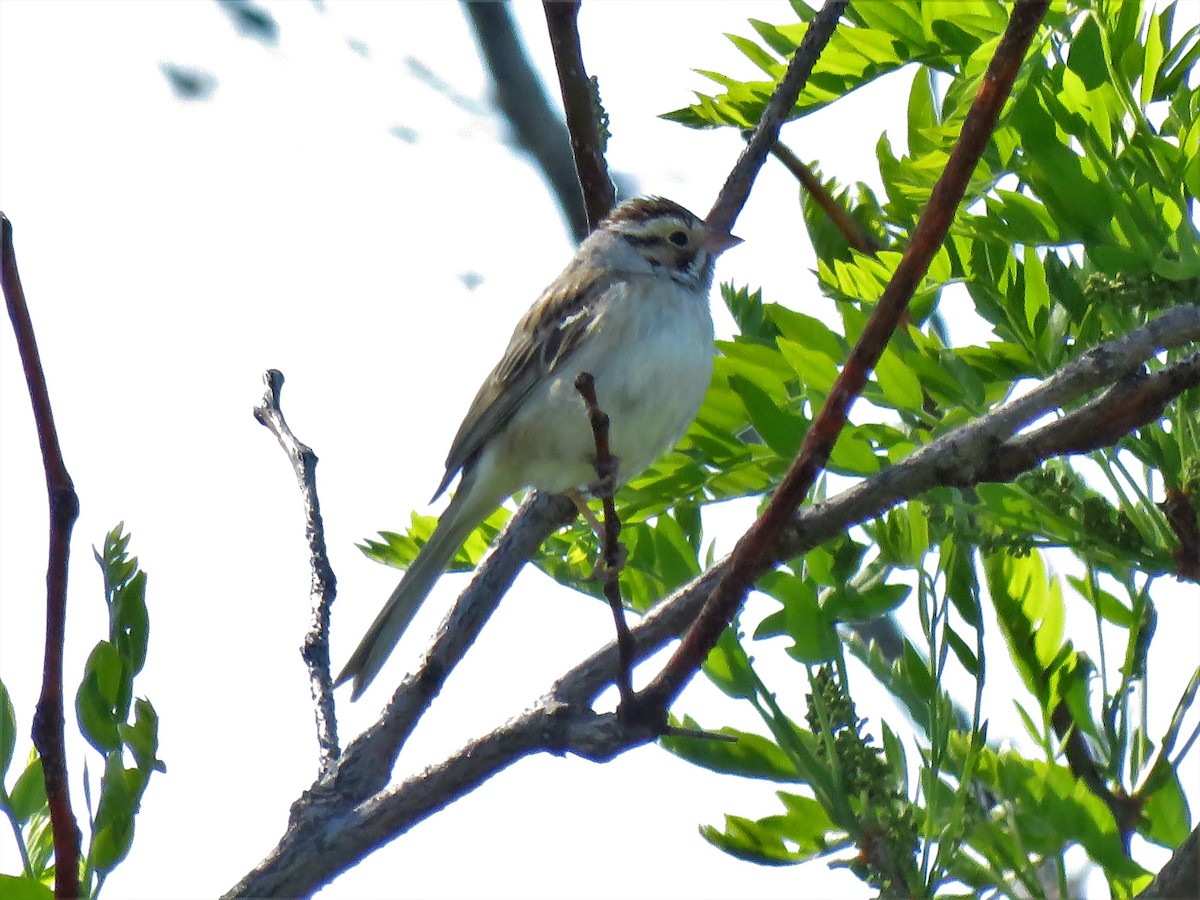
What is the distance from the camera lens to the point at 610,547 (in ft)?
7.04

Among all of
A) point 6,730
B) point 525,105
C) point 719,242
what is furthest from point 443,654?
point 525,105

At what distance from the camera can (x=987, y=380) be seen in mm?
2299

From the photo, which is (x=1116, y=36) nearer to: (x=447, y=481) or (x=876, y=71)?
(x=876, y=71)

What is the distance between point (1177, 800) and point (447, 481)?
2107 millimetres

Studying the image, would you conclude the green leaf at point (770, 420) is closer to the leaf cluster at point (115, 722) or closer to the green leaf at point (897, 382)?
the green leaf at point (897, 382)

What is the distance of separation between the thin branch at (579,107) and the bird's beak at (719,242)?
0.35 meters

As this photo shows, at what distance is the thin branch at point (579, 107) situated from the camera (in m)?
3.19

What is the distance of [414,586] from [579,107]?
3.68ft

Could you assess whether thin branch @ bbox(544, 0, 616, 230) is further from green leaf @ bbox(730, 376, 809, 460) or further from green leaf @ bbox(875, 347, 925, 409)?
green leaf @ bbox(875, 347, 925, 409)

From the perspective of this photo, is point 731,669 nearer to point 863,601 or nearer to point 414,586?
point 863,601

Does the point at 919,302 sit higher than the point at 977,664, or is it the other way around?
the point at 919,302

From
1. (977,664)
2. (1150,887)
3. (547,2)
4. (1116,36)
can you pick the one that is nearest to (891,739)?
(977,664)

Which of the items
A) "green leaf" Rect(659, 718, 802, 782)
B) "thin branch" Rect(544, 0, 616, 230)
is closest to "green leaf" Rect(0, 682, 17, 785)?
"green leaf" Rect(659, 718, 802, 782)

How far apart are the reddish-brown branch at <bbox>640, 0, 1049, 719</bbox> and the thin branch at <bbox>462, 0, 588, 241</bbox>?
3064 mm
